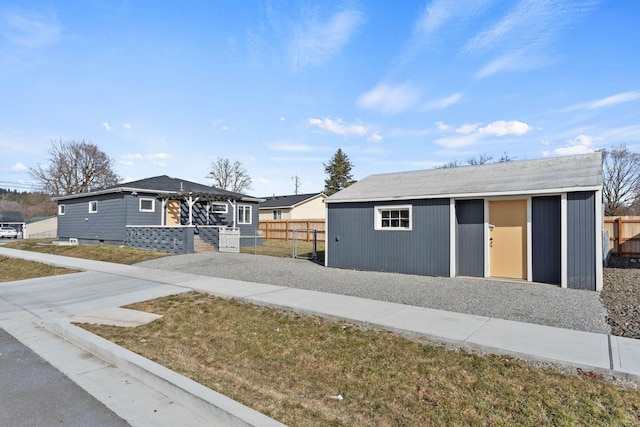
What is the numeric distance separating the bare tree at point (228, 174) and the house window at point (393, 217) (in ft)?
157

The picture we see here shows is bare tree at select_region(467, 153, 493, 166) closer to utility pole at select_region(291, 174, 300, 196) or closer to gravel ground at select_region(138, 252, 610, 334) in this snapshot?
utility pole at select_region(291, 174, 300, 196)

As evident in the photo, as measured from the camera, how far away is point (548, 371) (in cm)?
397

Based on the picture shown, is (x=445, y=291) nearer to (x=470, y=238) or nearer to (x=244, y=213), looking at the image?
(x=470, y=238)

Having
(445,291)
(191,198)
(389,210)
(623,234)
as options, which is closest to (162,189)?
(191,198)

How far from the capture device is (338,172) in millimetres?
53250

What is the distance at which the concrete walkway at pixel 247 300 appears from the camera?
3.74 metres

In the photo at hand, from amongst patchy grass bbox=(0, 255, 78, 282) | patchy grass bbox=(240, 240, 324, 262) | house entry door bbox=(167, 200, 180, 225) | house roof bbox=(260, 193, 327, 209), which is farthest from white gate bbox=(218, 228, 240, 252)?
house roof bbox=(260, 193, 327, 209)

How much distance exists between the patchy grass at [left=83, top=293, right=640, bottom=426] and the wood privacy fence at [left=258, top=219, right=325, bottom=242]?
73.3 ft

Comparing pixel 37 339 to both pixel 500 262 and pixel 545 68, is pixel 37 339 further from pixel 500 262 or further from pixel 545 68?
pixel 545 68

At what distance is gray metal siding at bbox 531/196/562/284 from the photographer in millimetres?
9250

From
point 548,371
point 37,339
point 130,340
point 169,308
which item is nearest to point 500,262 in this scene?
point 548,371

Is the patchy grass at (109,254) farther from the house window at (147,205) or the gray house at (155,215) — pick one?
the house window at (147,205)

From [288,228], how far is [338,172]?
975 inches

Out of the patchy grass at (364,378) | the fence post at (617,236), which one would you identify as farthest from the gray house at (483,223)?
the fence post at (617,236)
